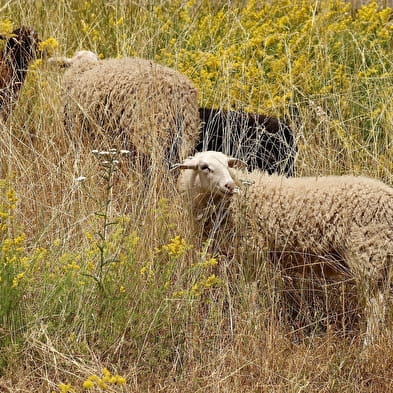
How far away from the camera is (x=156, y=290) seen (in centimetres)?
407

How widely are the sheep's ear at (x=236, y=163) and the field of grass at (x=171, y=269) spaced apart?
0.39m

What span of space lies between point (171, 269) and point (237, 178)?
1.11 m

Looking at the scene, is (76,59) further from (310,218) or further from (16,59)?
(310,218)

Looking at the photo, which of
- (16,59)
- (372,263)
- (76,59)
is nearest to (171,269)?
(372,263)

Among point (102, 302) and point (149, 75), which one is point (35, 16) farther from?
point (102, 302)

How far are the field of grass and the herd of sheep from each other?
13cm

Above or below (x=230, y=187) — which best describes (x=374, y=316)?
below

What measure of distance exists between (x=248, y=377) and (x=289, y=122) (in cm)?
289

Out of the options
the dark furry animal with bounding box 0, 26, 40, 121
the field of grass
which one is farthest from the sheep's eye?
the dark furry animal with bounding box 0, 26, 40, 121

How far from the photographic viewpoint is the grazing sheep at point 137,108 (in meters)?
5.76

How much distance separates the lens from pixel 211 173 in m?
4.86

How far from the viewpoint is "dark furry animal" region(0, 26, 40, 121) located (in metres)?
6.35

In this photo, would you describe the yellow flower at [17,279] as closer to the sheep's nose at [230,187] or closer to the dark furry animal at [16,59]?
the sheep's nose at [230,187]

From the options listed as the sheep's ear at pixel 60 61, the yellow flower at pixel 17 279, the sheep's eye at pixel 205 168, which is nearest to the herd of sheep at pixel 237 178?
the sheep's eye at pixel 205 168
